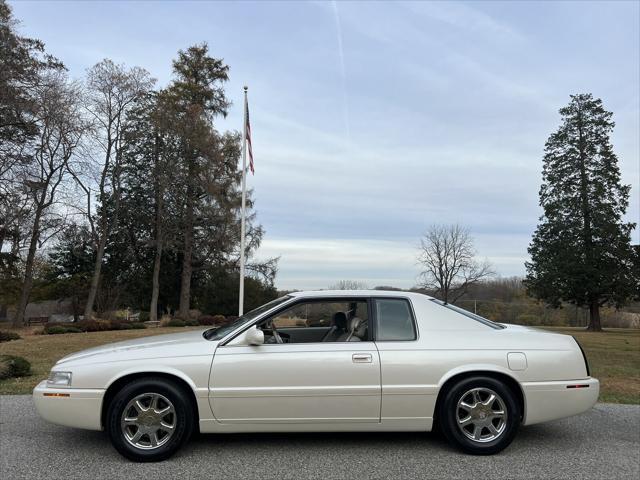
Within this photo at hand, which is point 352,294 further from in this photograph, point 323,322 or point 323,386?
point 323,386

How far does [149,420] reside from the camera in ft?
13.8

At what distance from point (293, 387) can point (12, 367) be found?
21.1 feet

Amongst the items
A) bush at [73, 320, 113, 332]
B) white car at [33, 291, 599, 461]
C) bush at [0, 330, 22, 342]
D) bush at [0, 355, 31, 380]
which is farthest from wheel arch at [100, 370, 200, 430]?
bush at [73, 320, 113, 332]

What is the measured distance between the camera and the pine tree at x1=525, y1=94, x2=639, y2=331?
37656 mm

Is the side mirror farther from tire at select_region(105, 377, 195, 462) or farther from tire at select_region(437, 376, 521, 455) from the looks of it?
tire at select_region(437, 376, 521, 455)

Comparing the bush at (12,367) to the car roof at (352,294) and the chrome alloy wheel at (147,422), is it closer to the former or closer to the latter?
the chrome alloy wheel at (147,422)

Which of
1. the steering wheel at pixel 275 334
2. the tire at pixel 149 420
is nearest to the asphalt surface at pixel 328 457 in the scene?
the tire at pixel 149 420

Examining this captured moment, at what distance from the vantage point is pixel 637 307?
173ft

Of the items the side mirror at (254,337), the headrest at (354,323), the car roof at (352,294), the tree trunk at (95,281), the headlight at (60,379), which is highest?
the tree trunk at (95,281)

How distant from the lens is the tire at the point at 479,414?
434cm

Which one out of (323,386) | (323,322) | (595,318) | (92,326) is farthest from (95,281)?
(595,318)

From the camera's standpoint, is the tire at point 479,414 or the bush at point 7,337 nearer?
the tire at point 479,414

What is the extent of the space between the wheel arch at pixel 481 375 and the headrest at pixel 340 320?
1.21 meters

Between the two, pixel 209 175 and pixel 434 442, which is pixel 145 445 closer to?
pixel 434 442
